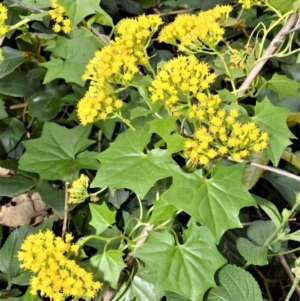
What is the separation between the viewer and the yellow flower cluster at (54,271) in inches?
27.3

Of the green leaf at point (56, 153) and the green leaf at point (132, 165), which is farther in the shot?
the green leaf at point (56, 153)

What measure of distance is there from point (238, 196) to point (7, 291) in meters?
0.52

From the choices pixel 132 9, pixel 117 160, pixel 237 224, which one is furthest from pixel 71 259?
pixel 132 9

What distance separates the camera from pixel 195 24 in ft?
2.83

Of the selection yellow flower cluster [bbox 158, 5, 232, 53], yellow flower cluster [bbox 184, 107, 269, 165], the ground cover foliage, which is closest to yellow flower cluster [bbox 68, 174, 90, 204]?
the ground cover foliage

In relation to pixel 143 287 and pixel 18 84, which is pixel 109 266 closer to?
pixel 143 287

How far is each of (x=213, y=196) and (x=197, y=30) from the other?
315 mm

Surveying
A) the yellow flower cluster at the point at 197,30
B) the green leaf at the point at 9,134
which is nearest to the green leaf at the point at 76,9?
the yellow flower cluster at the point at 197,30

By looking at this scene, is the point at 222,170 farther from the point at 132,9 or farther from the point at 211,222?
the point at 132,9

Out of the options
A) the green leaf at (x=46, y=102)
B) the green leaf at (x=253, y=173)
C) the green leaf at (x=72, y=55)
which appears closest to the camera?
the green leaf at (x=253, y=173)

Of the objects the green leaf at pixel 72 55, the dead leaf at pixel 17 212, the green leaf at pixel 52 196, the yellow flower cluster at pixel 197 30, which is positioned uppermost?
the yellow flower cluster at pixel 197 30

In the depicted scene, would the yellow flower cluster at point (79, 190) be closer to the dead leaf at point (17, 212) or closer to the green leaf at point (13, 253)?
the green leaf at point (13, 253)

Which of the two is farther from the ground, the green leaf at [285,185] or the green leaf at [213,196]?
the green leaf at [213,196]

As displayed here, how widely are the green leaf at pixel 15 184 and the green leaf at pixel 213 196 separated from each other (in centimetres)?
49
